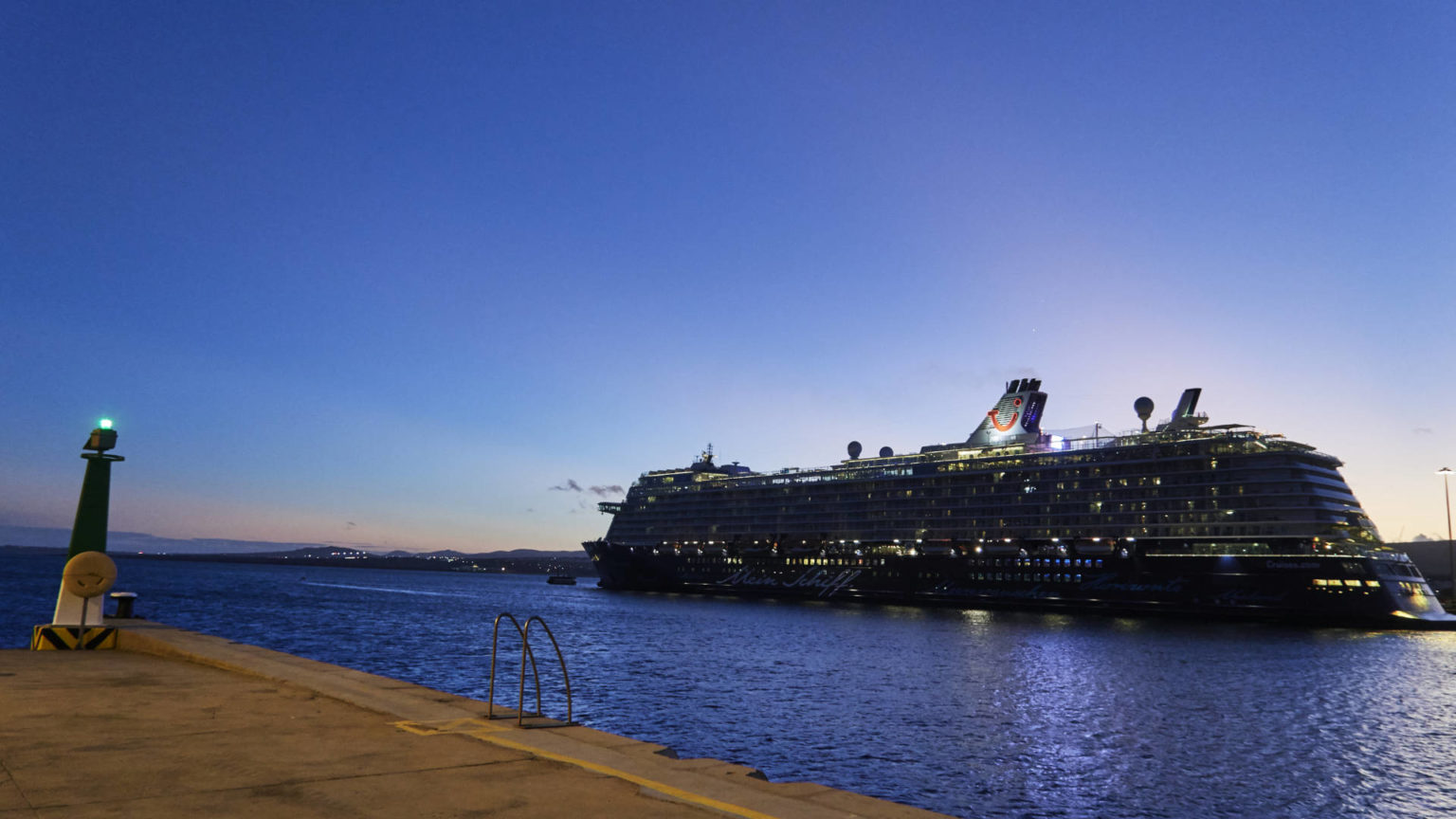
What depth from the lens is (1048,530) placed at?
94188 millimetres

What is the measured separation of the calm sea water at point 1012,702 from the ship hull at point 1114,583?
16.5 feet

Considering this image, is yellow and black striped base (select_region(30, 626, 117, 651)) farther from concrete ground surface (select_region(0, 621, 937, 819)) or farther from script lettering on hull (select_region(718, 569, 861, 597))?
script lettering on hull (select_region(718, 569, 861, 597))

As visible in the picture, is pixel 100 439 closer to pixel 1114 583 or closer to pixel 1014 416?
pixel 1114 583

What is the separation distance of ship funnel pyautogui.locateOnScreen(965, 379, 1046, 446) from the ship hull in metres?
16.9

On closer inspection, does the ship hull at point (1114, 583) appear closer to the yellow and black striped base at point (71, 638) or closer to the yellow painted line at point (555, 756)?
the yellow painted line at point (555, 756)

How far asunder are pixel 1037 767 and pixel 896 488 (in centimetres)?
8994

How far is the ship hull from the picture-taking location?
71562mm

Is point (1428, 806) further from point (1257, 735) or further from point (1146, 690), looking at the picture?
point (1146, 690)

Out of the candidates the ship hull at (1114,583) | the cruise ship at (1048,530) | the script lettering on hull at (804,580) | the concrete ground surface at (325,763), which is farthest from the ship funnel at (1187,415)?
the concrete ground surface at (325,763)

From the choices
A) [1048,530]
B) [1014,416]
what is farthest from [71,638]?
[1014,416]

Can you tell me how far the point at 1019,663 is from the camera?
4381 cm

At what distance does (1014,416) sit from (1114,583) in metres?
29.0

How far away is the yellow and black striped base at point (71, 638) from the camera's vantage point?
1581cm

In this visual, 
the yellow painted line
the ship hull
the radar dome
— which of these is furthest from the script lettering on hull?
the yellow painted line
